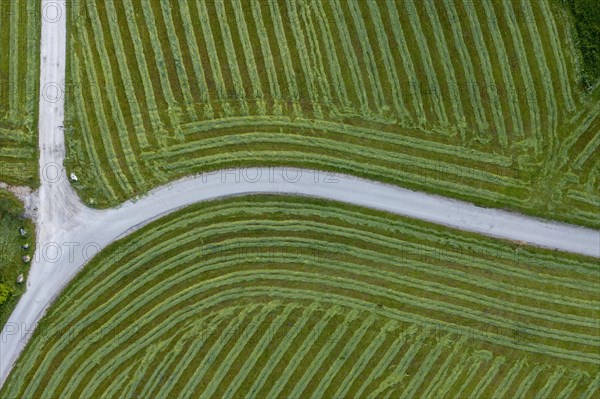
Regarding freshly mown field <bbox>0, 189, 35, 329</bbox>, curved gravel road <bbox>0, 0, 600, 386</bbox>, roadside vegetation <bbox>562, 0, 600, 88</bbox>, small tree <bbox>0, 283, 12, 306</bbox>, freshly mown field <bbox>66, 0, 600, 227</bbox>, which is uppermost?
roadside vegetation <bbox>562, 0, 600, 88</bbox>

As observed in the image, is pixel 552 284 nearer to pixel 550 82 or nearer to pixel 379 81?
pixel 550 82

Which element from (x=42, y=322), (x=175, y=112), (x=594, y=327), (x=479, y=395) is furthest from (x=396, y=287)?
(x=42, y=322)

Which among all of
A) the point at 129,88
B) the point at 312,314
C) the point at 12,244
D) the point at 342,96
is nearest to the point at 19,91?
the point at 129,88

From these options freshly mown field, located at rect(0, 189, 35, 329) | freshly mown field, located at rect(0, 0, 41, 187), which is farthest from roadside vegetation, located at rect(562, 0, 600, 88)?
freshly mown field, located at rect(0, 189, 35, 329)

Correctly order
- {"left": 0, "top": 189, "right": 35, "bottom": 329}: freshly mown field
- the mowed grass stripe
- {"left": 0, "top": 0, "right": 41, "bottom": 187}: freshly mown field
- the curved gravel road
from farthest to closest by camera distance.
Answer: the mowed grass stripe < {"left": 0, "top": 0, "right": 41, "bottom": 187}: freshly mown field < the curved gravel road < {"left": 0, "top": 189, "right": 35, "bottom": 329}: freshly mown field

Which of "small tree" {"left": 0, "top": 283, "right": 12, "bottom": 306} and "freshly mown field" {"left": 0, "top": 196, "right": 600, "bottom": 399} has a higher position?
"freshly mown field" {"left": 0, "top": 196, "right": 600, "bottom": 399}

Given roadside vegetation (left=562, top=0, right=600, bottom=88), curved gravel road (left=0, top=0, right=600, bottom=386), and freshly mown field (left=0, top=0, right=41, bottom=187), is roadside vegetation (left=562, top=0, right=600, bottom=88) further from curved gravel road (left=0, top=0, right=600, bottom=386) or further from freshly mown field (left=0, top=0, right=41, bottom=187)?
freshly mown field (left=0, top=0, right=41, bottom=187)
